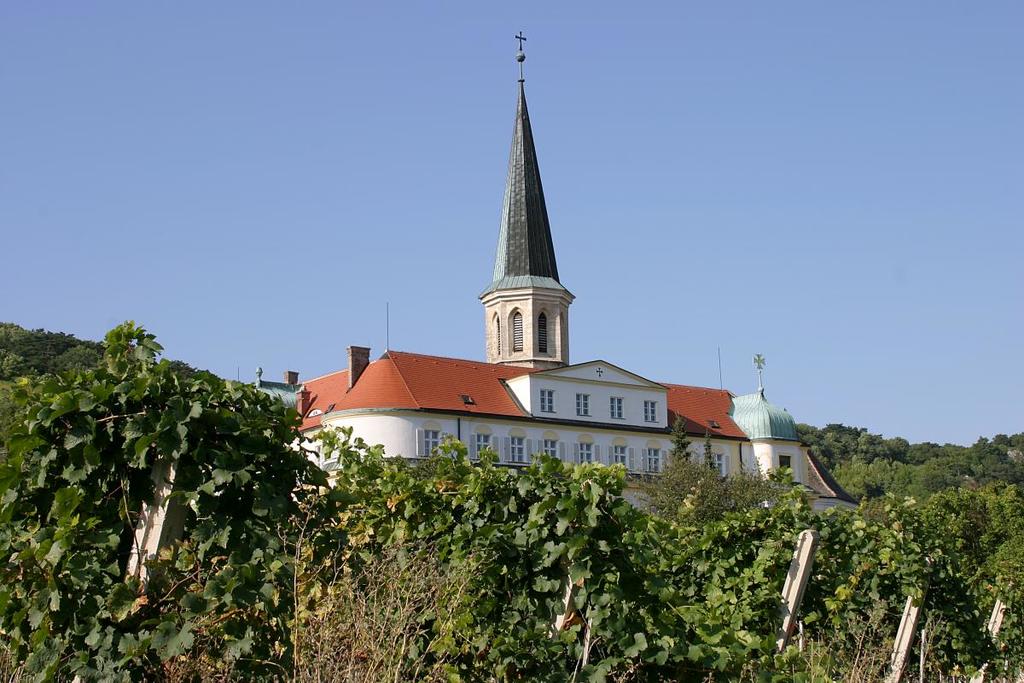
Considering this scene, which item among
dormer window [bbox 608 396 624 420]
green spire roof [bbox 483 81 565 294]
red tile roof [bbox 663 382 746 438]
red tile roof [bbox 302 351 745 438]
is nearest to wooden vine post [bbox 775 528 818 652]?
red tile roof [bbox 302 351 745 438]

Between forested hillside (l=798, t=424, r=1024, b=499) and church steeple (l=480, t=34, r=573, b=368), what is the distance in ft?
154

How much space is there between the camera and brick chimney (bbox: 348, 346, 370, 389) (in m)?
61.9

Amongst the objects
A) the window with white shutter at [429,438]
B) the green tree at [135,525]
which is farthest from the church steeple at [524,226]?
the green tree at [135,525]

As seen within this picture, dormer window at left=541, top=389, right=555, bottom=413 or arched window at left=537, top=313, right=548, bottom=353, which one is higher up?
arched window at left=537, top=313, right=548, bottom=353

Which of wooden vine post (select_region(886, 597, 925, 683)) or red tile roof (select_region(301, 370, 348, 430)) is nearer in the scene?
wooden vine post (select_region(886, 597, 925, 683))

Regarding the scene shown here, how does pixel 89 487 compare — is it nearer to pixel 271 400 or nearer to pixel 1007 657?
pixel 271 400

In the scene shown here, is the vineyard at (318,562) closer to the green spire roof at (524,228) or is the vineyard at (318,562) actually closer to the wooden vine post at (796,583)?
the wooden vine post at (796,583)

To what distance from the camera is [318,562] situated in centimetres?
630

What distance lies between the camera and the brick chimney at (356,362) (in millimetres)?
61938

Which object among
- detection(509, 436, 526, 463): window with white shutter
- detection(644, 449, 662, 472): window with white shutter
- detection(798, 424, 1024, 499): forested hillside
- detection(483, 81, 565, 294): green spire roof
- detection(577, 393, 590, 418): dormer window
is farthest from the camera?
detection(798, 424, 1024, 499): forested hillside

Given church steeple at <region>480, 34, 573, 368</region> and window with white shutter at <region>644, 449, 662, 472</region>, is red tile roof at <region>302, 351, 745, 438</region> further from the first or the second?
church steeple at <region>480, 34, 573, 368</region>

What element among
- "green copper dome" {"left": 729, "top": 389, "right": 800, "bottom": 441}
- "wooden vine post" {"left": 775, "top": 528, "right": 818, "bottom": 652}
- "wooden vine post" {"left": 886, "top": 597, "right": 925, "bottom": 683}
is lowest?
"wooden vine post" {"left": 886, "top": 597, "right": 925, "bottom": 683}

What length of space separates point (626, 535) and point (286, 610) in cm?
316

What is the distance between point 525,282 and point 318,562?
61.6 meters
